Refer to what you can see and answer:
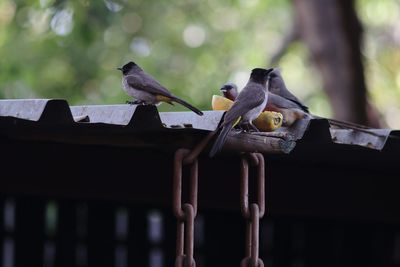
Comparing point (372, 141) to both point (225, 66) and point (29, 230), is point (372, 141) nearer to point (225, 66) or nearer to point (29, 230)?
point (29, 230)

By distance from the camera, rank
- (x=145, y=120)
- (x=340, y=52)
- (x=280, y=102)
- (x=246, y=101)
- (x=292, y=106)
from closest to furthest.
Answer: (x=145, y=120) < (x=246, y=101) < (x=292, y=106) < (x=280, y=102) < (x=340, y=52)

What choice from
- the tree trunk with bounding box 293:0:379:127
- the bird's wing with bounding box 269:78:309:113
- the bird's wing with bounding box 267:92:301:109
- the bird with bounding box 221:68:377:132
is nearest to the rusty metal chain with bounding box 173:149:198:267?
the bird with bounding box 221:68:377:132

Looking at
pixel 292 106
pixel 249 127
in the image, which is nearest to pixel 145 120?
pixel 249 127

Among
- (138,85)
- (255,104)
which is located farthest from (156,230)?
(255,104)

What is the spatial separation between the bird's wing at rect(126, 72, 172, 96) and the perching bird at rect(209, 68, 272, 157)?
45 centimetres

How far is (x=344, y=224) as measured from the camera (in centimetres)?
821

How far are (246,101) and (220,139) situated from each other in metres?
0.75

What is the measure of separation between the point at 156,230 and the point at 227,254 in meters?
→ 0.92

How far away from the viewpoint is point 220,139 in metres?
4.13

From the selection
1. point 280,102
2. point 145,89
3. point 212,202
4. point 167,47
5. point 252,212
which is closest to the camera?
point 252,212

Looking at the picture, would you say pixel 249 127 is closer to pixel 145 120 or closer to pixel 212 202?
pixel 145 120

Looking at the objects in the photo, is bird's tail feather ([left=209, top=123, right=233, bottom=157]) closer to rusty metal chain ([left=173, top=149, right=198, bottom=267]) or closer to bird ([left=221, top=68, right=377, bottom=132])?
rusty metal chain ([left=173, top=149, right=198, bottom=267])

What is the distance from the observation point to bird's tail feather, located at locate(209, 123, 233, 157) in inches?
159

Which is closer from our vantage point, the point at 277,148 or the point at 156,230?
the point at 277,148
